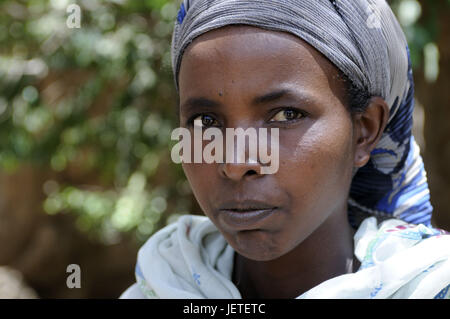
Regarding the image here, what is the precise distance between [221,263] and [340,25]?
2.61ft

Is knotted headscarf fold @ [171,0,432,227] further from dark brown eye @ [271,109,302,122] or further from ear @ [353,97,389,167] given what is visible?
dark brown eye @ [271,109,302,122]

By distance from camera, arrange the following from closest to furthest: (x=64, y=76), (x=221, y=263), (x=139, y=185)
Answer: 1. (x=221, y=263)
2. (x=139, y=185)
3. (x=64, y=76)

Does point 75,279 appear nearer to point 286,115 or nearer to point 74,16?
point 286,115

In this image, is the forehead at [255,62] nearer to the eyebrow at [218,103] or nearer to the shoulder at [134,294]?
the eyebrow at [218,103]

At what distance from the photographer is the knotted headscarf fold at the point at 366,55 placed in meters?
1.37

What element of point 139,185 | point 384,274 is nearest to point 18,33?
point 139,185

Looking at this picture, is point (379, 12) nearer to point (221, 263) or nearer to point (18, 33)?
point (221, 263)

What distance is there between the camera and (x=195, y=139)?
1.49m

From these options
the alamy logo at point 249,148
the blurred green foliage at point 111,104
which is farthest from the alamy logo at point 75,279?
the blurred green foliage at point 111,104

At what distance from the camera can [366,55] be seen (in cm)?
143

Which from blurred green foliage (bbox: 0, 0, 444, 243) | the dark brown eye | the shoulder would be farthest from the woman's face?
blurred green foliage (bbox: 0, 0, 444, 243)

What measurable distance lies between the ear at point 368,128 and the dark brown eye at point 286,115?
21cm

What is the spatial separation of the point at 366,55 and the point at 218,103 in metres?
0.40

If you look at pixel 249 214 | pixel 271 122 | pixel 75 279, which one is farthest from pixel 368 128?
pixel 75 279
